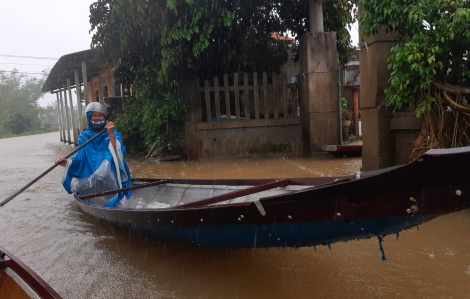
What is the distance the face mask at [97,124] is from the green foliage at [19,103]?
41.4 m

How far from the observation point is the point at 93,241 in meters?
4.32

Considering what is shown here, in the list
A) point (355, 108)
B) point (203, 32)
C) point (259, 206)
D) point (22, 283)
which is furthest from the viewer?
point (355, 108)

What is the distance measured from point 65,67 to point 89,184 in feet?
38.7

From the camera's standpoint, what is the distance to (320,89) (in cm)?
909

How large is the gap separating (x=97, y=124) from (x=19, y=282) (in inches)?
115

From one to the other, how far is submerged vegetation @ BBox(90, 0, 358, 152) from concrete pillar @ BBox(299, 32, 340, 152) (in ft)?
3.74

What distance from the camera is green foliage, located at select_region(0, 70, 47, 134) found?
40.0 m

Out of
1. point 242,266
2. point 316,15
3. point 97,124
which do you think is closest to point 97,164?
point 97,124

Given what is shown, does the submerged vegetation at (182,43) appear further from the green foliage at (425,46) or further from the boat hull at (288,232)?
the boat hull at (288,232)

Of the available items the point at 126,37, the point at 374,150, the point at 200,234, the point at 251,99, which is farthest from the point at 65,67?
the point at 200,234

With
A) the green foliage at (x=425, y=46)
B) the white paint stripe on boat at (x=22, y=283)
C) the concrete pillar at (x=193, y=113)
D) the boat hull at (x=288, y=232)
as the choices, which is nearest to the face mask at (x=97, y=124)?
the boat hull at (x=288, y=232)

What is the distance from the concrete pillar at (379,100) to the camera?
562 centimetres

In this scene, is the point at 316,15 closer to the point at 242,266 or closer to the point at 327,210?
the point at 242,266

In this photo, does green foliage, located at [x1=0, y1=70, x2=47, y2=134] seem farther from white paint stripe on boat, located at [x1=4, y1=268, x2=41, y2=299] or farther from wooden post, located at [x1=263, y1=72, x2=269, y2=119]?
white paint stripe on boat, located at [x1=4, y1=268, x2=41, y2=299]
